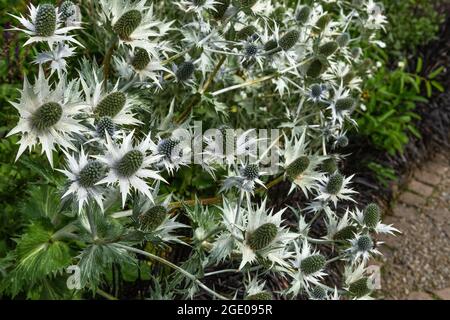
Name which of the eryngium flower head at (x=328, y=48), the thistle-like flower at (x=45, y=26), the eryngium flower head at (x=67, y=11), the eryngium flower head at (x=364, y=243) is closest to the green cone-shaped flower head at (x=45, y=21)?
the thistle-like flower at (x=45, y=26)

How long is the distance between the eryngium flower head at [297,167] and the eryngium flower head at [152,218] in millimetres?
557

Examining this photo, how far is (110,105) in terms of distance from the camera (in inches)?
61.6

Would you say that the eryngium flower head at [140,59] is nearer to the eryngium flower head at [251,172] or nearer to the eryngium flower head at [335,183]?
the eryngium flower head at [251,172]

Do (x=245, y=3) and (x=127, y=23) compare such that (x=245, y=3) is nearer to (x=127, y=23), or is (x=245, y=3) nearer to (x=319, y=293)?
(x=127, y=23)

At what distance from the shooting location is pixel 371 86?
12.5 feet

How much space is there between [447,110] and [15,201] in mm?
3614

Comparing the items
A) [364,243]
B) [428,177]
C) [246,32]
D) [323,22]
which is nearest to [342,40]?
[323,22]

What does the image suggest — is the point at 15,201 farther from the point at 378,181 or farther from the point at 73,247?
the point at 378,181

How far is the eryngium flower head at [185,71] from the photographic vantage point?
1981mm

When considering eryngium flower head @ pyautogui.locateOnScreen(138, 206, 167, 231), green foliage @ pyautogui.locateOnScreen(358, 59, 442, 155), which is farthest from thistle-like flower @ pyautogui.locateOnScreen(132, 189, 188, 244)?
green foliage @ pyautogui.locateOnScreen(358, 59, 442, 155)

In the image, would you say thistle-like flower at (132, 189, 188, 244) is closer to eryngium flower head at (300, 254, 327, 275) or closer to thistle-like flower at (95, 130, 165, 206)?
thistle-like flower at (95, 130, 165, 206)

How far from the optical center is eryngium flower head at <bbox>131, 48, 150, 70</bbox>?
174 cm

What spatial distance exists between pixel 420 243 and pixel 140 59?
8.69 feet
